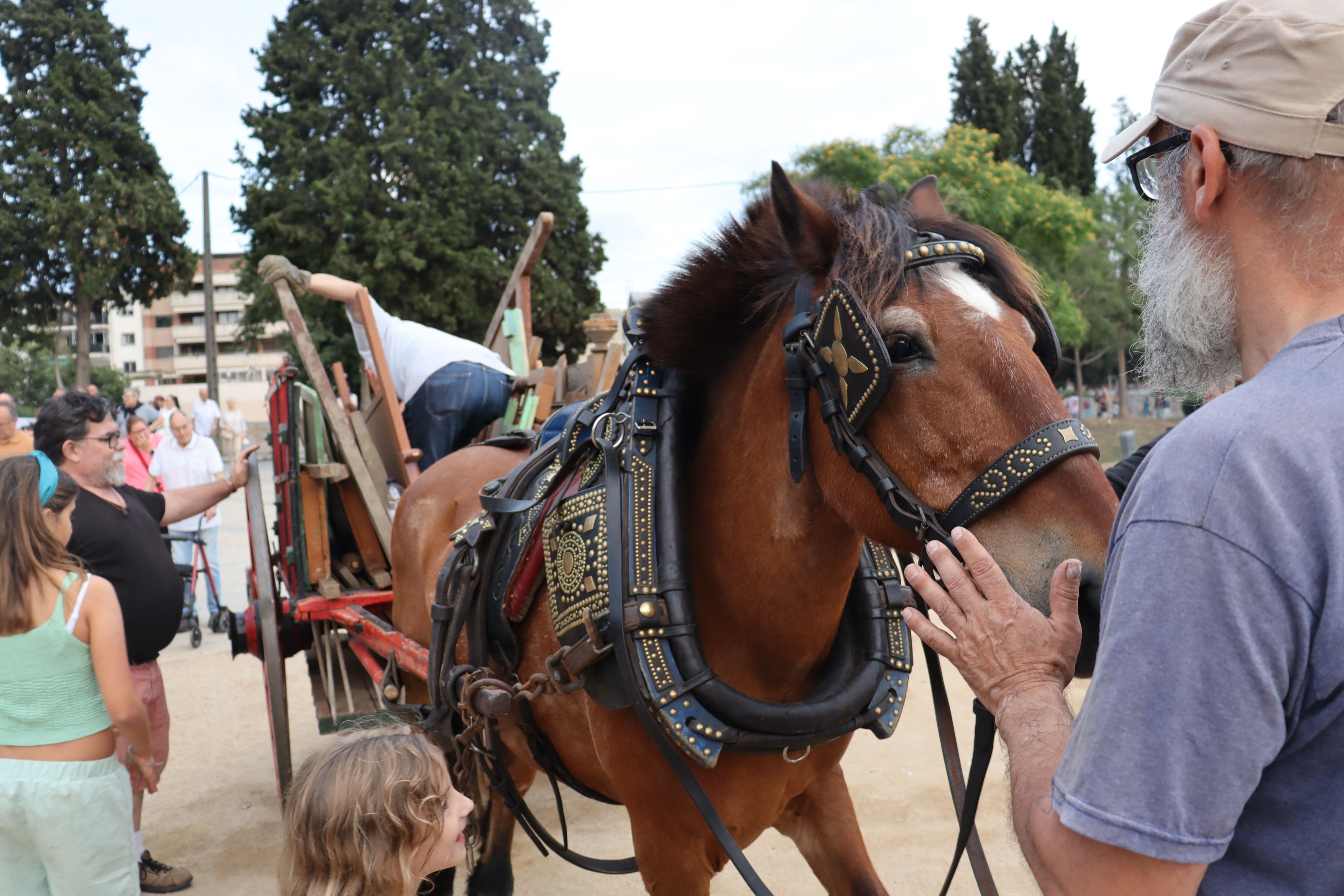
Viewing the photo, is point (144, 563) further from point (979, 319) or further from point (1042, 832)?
point (1042, 832)

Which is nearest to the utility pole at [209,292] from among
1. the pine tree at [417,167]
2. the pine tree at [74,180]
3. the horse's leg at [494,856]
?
the pine tree at [417,167]

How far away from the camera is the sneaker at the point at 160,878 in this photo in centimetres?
364

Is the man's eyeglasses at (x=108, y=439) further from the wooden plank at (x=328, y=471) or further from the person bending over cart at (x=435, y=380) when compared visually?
the person bending over cart at (x=435, y=380)

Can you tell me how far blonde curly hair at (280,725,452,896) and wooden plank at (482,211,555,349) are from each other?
326 centimetres

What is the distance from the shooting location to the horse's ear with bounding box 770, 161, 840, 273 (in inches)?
64.2

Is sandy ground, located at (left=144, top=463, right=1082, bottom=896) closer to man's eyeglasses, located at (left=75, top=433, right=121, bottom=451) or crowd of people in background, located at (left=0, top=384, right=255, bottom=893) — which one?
crowd of people in background, located at (left=0, top=384, right=255, bottom=893)

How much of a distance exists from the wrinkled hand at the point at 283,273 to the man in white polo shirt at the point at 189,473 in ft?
13.8


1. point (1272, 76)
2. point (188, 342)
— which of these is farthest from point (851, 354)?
point (188, 342)

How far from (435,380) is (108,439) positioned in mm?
1335

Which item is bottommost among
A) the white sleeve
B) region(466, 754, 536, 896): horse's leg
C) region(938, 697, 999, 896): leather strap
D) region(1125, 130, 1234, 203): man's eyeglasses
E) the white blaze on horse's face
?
region(466, 754, 536, 896): horse's leg

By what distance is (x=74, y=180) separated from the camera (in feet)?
84.1

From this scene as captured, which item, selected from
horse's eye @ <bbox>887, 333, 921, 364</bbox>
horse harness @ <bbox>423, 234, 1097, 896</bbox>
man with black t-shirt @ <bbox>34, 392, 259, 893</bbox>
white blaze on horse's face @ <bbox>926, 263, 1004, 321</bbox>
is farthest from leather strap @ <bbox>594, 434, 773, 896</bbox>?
man with black t-shirt @ <bbox>34, 392, 259, 893</bbox>

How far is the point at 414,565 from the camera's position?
133 inches

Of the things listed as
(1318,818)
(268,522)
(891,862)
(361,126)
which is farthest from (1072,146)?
(1318,818)
